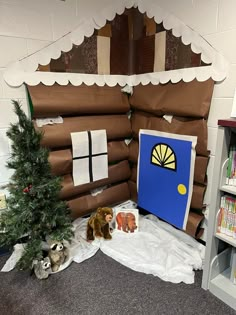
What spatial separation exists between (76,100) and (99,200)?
874 mm

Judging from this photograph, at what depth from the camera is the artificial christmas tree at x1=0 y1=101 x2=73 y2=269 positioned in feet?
5.13

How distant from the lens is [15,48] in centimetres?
167

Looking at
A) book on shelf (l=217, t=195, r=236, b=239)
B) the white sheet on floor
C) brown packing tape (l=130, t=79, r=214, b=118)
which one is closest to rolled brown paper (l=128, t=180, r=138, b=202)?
the white sheet on floor

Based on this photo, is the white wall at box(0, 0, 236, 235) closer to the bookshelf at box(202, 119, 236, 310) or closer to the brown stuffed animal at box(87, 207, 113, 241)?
the bookshelf at box(202, 119, 236, 310)

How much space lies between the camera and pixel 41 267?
1649 millimetres

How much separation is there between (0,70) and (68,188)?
3.16ft

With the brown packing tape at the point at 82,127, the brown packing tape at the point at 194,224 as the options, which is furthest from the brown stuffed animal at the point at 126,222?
the brown packing tape at the point at 82,127

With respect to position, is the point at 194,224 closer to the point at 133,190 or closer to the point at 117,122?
the point at 133,190

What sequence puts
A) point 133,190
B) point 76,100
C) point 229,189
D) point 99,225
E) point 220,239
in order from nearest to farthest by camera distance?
point 229,189 → point 220,239 → point 76,100 → point 99,225 → point 133,190

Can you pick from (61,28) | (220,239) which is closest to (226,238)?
(220,239)

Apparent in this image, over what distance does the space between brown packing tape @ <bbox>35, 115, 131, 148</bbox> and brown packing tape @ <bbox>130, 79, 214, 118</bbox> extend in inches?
8.6

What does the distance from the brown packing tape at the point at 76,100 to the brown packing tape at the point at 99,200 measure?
70 cm

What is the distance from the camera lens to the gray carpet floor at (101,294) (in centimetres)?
142

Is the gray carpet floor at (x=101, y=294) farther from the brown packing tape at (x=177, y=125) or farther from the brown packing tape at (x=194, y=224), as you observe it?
the brown packing tape at (x=177, y=125)
